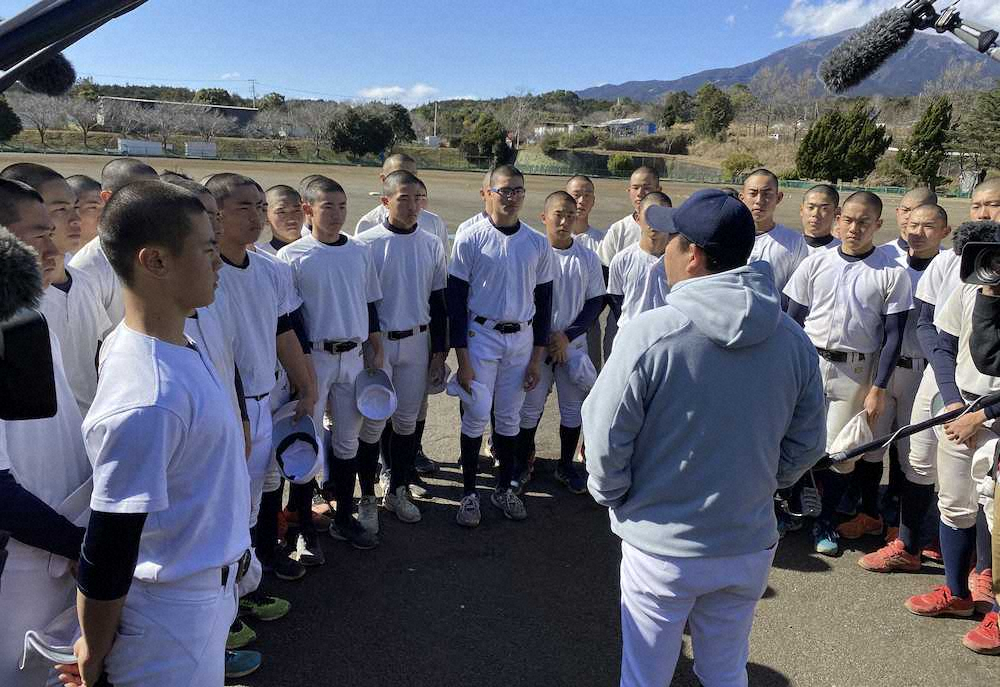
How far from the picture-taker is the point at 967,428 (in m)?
3.71

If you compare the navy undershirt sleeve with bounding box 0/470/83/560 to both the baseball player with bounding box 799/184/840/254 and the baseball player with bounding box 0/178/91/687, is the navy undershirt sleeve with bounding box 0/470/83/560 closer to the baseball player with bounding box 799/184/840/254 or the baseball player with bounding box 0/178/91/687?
the baseball player with bounding box 0/178/91/687

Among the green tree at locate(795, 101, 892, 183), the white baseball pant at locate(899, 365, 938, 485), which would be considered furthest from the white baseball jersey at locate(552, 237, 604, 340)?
the green tree at locate(795, 101, 892, 183)

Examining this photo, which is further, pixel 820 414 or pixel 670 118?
pixel 670 118

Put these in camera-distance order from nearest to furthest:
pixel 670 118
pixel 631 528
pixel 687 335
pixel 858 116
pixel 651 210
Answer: pixel 687 335 < pixel 631 528 < pixel 651 210 < pixel 858 116 < pixel 670 118

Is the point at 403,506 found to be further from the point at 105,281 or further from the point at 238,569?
the point at 238,569

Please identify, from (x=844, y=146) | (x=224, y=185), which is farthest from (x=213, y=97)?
(x=224, y=185)

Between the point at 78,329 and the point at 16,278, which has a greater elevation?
the point at 16,278

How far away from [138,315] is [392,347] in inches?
122

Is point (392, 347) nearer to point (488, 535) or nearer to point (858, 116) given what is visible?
point (488, 535)

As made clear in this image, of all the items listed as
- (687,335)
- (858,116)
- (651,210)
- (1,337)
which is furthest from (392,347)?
(858,116)

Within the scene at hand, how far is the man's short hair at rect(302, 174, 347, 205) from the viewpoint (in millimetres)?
4434

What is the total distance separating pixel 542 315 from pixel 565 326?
37cm

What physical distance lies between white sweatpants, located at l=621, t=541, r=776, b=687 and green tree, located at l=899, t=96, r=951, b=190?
152ft

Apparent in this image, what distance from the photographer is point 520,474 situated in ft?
18.1
